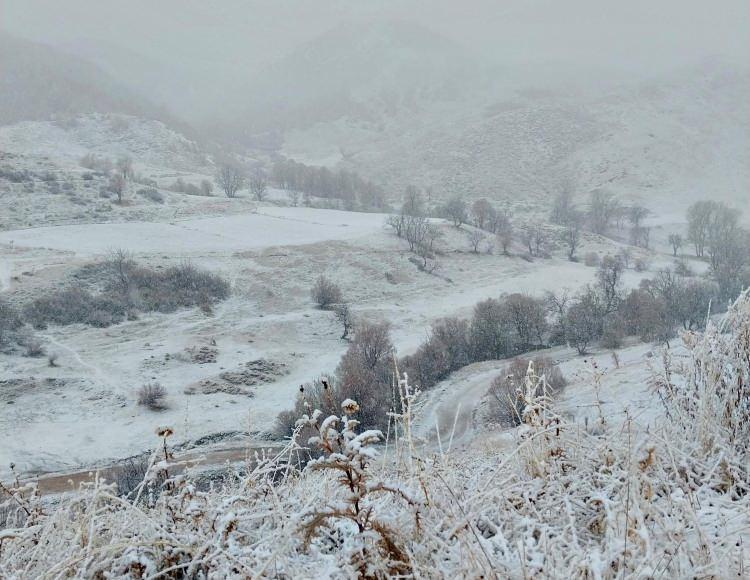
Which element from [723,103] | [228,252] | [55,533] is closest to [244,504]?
[55,533]

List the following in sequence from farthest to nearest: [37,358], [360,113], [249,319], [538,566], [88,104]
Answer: [360,113]
[88,104]
[249,319]
[37,358]
[538,566]

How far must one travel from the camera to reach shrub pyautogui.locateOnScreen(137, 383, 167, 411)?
26.6 meters

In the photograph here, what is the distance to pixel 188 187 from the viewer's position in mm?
70875

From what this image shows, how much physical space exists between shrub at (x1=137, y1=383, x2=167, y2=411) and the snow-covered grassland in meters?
26.0

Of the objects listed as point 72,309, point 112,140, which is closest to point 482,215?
point 72,309

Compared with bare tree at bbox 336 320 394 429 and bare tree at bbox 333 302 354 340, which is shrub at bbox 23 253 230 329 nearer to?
bare tree at bbox 333 302 354 340

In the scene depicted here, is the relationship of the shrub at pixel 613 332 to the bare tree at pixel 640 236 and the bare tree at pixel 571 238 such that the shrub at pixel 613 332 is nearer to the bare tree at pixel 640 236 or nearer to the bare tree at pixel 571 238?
the bare tree at pixel 571 238

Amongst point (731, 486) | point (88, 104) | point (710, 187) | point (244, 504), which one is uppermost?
point (88, 104)

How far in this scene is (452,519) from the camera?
6.23ft

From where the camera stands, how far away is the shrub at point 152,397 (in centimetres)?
2659

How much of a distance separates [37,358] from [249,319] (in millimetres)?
12739

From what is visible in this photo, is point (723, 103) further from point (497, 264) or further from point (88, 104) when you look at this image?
point (88, 104)

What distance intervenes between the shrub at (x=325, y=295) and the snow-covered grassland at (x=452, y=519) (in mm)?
38124

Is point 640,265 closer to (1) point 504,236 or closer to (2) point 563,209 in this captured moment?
(1) point 504,236
